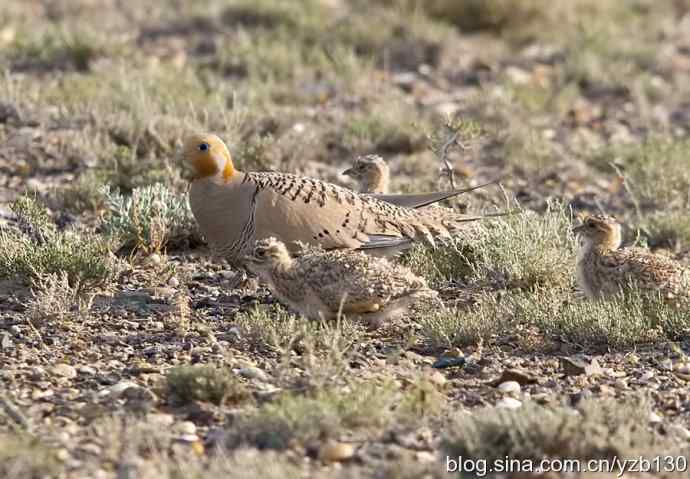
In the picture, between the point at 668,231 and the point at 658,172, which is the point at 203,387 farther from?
the point at 658,172

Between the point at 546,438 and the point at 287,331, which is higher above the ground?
the point at 546,438

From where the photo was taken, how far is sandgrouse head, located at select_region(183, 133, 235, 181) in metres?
7.38

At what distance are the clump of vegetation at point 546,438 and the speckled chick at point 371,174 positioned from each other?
3.65 metres

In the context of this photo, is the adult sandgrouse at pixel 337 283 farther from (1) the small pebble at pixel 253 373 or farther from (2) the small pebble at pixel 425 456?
(2) the small pebble at pixel 425 456

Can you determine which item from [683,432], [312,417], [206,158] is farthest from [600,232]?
[312,417]

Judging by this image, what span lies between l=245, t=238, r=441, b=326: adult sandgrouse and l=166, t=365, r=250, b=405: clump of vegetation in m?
0.90

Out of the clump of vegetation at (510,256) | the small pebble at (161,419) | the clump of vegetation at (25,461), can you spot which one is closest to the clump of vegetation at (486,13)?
the clump of vegetation at (510,256)

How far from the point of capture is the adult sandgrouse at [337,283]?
6.34 meters

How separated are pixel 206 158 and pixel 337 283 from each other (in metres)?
1.48

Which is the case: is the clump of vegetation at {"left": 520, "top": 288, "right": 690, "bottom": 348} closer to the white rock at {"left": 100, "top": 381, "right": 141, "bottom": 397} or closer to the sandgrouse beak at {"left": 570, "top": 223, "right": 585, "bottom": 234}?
the sandgrouse beak at {"left": 570, "top": 223, "right": 585, "bottom": 234}

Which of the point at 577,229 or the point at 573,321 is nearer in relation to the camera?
the point at 573,321

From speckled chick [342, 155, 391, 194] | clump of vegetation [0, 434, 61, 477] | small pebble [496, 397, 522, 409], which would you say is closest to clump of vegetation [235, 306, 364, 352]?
small pebble [496, 397, 522, 409]

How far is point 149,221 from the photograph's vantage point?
8.04 m

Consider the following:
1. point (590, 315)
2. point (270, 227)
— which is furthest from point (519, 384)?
point (270, 227)
